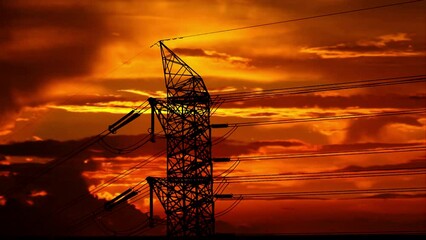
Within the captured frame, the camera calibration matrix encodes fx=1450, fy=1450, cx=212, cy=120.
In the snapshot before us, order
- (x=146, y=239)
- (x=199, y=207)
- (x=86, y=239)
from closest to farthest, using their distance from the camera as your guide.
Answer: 1. (x=199, y=207)
2. (x=146, y=239)
3. (x=86, y=239)

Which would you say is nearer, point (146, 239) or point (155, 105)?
point (155, 105)

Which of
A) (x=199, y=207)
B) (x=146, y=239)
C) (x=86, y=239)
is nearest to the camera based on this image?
(x=199, y=207)

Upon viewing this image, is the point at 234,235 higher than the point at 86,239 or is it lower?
lower

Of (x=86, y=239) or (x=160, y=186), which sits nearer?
(x=160, y=186)

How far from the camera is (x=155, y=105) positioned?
102 metres

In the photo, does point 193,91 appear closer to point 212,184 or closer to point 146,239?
point 212,184

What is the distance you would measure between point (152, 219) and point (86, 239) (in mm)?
35532

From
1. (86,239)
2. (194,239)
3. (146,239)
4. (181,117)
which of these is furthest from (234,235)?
(86,239)

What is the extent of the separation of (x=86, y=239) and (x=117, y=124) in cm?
3365

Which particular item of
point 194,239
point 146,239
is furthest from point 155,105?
point 146,239

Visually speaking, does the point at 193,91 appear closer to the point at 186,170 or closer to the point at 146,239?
the point at 186,170

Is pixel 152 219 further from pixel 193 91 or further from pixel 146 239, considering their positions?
pixel 146 239

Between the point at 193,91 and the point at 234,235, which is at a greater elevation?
Result: the point at 193,91

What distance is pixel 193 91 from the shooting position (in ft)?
339
